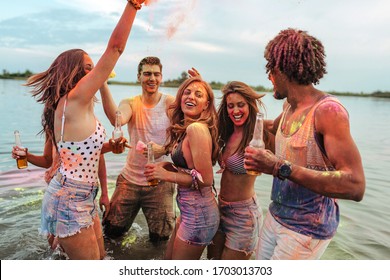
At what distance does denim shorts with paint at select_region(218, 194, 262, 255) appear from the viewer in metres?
4.34

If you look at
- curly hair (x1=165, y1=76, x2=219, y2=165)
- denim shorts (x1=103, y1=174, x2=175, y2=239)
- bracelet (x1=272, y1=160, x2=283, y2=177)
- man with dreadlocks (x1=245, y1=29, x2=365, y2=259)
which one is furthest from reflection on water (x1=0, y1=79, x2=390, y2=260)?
bracelet (x1=272, y1=160, x2=283, y2=177)

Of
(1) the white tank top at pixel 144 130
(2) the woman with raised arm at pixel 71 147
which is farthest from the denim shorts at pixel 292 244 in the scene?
(1) the white tank top at pixel 144 130

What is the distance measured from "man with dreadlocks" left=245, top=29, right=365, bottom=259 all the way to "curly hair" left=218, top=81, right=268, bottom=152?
2.98 feet

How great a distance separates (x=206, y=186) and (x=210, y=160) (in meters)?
0.29

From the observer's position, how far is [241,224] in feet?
14.2

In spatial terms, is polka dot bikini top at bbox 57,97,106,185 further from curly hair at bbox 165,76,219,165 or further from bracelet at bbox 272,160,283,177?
bracelet at bbox 272,160,283,177

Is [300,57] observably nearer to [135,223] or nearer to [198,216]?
[198,216]

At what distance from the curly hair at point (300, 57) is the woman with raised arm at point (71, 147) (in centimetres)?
137

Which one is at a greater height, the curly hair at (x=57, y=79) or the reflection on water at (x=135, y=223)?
the curly hair at (x=57, y=79)

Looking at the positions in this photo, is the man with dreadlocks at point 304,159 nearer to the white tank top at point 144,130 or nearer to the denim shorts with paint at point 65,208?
the denim shorts with paint at point 65,208

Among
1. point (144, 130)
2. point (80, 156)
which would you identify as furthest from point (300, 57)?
point (144, 130)

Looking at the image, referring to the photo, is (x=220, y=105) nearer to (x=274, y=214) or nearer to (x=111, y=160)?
(x=274, y=214)

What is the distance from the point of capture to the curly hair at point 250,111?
4.41m
